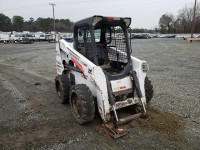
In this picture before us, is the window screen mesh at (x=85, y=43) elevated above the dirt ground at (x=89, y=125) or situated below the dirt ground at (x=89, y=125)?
above

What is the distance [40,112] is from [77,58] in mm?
1828

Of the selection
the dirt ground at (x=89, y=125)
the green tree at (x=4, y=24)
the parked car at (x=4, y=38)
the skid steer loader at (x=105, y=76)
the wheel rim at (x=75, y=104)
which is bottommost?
the dirt ground at (x=89, y=125)

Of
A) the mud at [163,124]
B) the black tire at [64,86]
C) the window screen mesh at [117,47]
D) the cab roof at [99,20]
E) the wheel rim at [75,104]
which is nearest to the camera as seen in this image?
the mud at [163,124]

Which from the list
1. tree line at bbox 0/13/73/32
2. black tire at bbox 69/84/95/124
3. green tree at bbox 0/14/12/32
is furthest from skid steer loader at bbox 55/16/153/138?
green tree at bbox 0/14/12/32

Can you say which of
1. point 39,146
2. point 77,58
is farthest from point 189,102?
point 39,146

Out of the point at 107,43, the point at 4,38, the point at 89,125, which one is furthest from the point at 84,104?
the point at 4,38

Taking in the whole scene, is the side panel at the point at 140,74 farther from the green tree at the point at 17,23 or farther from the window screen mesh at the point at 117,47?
the green tree at the point at 17,23

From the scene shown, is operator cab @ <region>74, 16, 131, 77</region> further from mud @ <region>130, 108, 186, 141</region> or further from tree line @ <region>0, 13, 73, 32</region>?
tree line @ <region>0, 13, 73, 32</region>

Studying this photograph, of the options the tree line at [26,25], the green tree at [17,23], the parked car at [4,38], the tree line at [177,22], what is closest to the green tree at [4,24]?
the tree line at [26,25]

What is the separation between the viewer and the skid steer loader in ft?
11.9

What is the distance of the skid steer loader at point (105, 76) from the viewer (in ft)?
11.9

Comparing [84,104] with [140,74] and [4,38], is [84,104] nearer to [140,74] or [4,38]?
[140,74]

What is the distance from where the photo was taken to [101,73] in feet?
11.9

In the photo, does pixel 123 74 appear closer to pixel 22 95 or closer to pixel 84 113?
pixel 84 113
